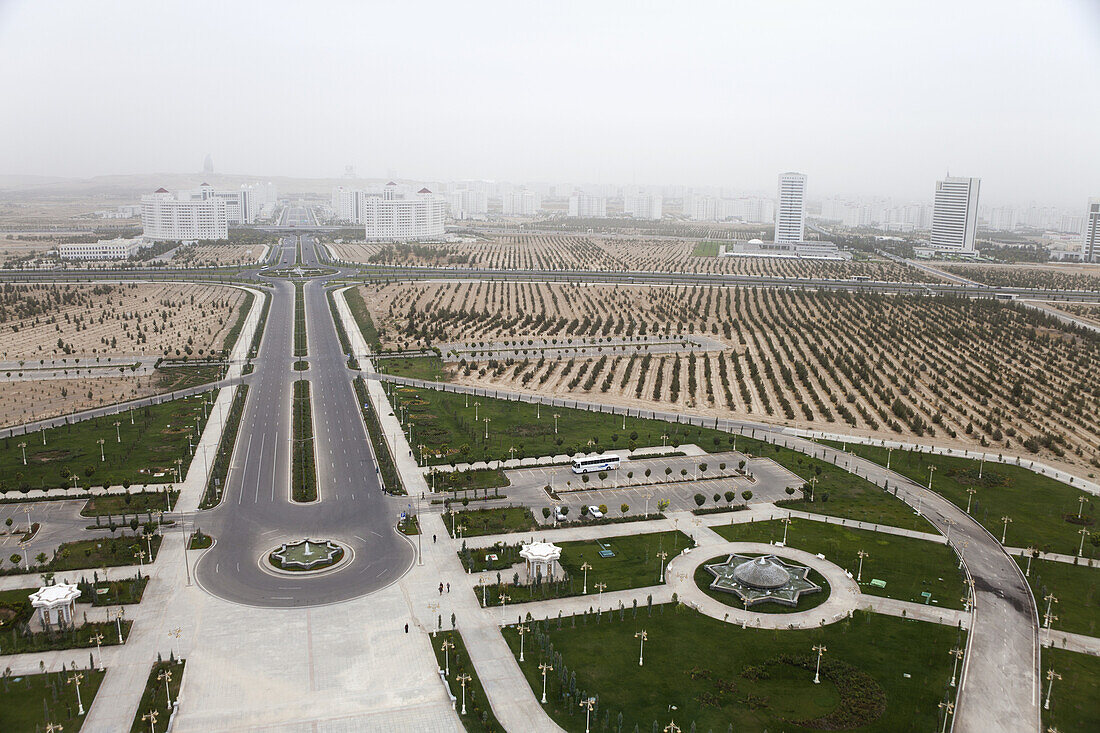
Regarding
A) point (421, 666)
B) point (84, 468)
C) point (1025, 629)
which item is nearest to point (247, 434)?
point (84, 468)

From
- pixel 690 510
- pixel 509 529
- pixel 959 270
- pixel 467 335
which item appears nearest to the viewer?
pixel 509 529

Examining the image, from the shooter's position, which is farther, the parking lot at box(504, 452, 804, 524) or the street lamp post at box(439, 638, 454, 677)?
the parking lot at box(504, 452, 804, 524)

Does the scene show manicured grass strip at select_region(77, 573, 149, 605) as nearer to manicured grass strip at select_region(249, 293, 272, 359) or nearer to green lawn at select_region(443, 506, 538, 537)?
green lawn at select_region(443, 506, 538, 537)

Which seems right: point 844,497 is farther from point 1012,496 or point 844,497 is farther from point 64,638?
point 64,638

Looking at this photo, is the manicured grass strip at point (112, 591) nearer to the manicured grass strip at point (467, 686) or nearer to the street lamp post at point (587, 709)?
the manicured grass strip at point (467, 686)

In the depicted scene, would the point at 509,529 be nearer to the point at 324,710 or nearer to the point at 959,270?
the point at 324,710

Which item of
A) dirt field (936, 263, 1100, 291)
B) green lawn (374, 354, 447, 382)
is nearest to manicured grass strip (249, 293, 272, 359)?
green lawn (374, 354, 447, 382)

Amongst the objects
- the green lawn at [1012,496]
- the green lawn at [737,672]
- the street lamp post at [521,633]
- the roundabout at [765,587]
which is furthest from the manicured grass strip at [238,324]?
the green lawn at [1012,496]
